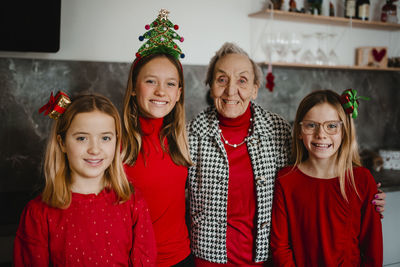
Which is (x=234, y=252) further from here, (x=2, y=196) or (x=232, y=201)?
(x=2, y=196)

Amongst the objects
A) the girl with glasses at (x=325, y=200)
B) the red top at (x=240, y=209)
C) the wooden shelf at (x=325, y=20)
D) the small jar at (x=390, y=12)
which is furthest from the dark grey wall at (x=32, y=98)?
the small jar at (x=390, y=12)

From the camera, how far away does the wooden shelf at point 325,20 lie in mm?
2751

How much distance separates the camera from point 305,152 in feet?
5.66

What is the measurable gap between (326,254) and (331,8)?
7.08 feet

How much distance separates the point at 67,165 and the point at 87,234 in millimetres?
276

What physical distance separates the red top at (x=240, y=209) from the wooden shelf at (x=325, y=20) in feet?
4.69

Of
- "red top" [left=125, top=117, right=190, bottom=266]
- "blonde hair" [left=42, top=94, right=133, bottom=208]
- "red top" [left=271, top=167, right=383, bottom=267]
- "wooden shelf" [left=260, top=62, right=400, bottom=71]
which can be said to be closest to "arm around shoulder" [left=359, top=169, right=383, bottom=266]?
"red top" [left=271, top=167, right=383, bottom=267]

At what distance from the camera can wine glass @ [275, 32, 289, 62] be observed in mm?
2764

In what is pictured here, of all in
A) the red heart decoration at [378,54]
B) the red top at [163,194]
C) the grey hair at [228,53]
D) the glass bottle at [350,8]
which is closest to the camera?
the red top at [163,194]

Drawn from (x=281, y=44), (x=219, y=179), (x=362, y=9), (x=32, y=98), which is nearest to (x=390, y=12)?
(x=362, y=9)

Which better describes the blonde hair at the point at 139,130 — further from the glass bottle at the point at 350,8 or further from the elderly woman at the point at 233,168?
the glass bottle at the point at 350,8

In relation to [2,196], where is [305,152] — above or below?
above

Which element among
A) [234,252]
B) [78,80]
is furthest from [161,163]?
[78,80]

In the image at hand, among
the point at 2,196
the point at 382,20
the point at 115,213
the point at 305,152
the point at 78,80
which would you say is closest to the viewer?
the point at 115,213
